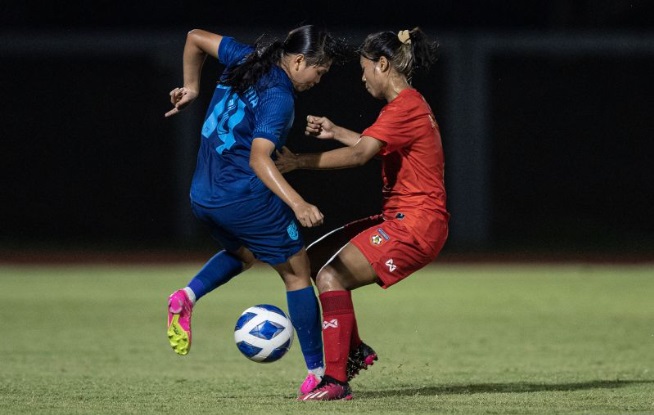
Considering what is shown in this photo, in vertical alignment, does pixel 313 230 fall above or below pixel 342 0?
below

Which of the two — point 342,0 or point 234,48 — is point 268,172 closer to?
point 234,48

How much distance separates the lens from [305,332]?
20.6 feet

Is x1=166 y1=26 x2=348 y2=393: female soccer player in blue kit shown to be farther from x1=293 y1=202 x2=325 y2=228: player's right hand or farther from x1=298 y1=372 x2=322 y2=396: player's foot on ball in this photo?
x1=293 y1=202 x2=325 y2=228: player's right hand

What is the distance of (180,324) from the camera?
633 cm

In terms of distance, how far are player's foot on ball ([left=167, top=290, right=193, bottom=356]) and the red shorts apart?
36.9 inches

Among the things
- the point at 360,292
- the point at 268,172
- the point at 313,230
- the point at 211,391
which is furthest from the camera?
the point at 313,230

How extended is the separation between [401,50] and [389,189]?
73 centimetres


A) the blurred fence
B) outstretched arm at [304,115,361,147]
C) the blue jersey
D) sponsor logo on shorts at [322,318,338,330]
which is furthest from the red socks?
the blurred fence

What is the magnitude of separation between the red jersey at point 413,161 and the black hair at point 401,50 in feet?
0.52

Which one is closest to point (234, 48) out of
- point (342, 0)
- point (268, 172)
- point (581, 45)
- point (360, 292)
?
point (268, 172)

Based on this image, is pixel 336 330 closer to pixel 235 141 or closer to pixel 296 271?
pixel 296 271

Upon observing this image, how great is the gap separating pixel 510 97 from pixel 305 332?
18.4m

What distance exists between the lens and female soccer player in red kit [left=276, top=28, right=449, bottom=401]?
6.12 metres

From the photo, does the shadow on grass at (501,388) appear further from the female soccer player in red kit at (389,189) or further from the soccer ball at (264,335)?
the soccer ball at (264,335)
